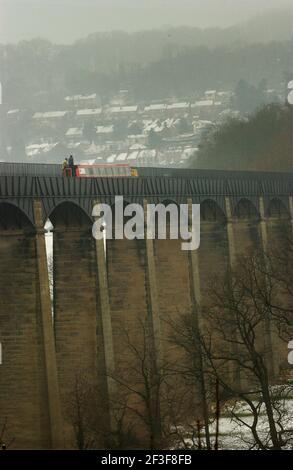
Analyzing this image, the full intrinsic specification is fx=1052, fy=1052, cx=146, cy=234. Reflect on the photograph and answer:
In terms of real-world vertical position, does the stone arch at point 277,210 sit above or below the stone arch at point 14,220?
above

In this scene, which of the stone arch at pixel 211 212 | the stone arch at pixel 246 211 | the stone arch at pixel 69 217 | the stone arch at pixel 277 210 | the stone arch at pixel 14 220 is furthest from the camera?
the stone arch at pixel 277 210

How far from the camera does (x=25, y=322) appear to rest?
37344mm

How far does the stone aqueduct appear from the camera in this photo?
37.0 m

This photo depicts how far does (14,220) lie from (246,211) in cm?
2832

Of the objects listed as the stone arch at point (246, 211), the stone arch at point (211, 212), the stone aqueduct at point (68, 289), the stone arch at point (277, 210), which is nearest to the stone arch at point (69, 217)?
the stone aqueduct at point (68, 289)

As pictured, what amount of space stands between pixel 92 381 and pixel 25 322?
4.83 m

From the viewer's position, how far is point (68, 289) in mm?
42000

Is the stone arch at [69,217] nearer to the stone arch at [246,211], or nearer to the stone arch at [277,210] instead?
the stone arch at [246,211]

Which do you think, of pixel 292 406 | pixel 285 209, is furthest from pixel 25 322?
pixel 285 209

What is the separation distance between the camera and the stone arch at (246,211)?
205 feet

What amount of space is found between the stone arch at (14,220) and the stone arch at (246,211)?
88.1 ft

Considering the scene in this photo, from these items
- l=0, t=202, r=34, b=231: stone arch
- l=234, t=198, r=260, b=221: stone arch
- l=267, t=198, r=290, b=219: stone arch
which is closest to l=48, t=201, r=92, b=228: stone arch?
l=0, t=202, r=34, b=231: stone arch

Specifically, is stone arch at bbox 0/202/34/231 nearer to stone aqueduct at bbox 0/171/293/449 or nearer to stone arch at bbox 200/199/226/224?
stone aqueduct at bbox 0/171/293/449
